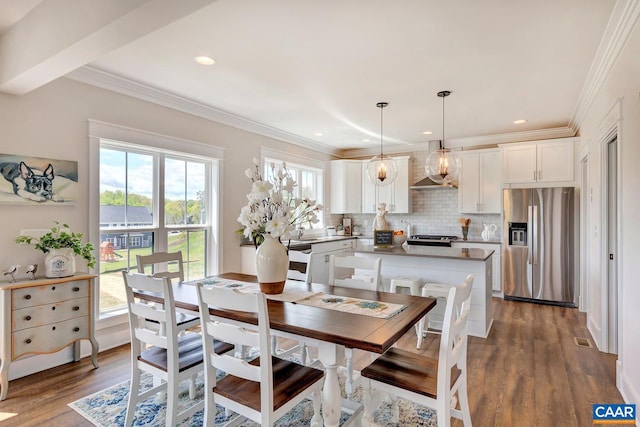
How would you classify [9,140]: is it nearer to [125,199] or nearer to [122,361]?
[125,199]

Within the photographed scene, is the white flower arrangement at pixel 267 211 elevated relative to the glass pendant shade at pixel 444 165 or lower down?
lower down

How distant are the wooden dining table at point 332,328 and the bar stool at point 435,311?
4.20 feet

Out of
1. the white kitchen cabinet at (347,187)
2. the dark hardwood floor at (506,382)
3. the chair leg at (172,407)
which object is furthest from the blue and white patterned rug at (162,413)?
the white kitchen cabinet at (347,187)

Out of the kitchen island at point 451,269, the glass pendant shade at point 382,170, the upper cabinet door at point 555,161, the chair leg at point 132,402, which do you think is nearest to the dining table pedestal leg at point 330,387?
the chair leg at point 132,402

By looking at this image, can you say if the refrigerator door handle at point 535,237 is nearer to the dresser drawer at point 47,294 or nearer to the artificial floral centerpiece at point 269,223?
the artificial floral centerpiece at point 269,223

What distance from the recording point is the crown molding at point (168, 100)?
9.95 ft

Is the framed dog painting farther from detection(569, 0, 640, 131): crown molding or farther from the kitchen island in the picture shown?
detection(569, 0, 640, 131): crown molding

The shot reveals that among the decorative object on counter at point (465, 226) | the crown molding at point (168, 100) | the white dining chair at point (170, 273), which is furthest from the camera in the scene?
the decorative object on counter at point (465, 226)

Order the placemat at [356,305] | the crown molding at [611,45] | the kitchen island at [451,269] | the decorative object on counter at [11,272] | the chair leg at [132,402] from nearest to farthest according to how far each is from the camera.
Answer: the placemat at [356,305], the chair leg at [132,402], the crown molding at [611,45], the decorative object on counter at [11,272], the kitchen island at [451,269]

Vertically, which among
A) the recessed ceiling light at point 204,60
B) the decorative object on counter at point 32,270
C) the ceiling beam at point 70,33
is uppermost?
the recessed ceiling light at point 204,60

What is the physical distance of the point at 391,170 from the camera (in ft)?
13.1

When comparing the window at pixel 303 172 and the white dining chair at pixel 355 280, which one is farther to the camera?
the window at pixel 303 172

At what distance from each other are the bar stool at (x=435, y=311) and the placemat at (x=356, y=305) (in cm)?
142

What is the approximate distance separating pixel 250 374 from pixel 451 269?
268cm
